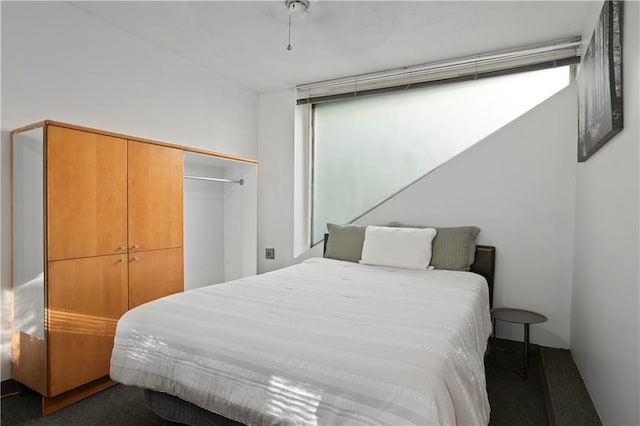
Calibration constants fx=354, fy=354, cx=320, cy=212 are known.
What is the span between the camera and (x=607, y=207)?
5.72 feet

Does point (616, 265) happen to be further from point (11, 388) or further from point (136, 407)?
point (11, 388)

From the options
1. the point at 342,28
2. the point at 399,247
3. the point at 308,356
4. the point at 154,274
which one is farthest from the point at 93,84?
the point at 399,247

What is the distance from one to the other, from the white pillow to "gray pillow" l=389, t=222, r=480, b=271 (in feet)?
0.24

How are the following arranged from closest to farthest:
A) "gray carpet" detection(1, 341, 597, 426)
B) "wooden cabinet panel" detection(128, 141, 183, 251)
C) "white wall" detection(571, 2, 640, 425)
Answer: "white wall" detection(571, 2, 640, 425) → "gray carpet" detection(1, 341, 597, 426) → "wooden cabinet panel" detection(128, 141, 183, 251)

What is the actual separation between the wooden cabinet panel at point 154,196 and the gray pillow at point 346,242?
52.3 inches

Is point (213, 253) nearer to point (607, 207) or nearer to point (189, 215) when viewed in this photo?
point (189, 215)

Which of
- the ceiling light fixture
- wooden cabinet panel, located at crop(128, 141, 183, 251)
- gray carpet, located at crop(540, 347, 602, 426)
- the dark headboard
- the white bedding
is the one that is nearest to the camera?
the white bedding

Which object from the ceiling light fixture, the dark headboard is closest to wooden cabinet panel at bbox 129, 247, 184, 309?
the ceiling light fixture

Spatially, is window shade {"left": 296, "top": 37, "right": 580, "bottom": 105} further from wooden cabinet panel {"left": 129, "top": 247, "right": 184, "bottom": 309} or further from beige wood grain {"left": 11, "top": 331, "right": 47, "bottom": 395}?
beige wood grain {"left": 11, "top": 331, "right": 47, "bottom": 395}

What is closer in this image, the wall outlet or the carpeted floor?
the carpeted floor

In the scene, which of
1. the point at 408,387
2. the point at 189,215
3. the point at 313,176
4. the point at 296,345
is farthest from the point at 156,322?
the point at 313,176

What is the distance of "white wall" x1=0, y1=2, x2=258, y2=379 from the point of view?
2.11 metres

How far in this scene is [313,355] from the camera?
1.26 meters

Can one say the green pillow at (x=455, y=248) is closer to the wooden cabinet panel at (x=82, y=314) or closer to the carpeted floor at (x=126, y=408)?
the carpeted floor at (x=126, y=408)
